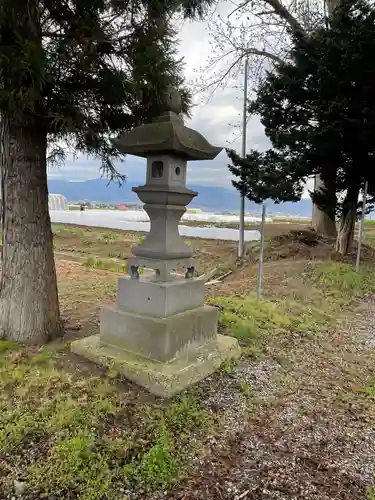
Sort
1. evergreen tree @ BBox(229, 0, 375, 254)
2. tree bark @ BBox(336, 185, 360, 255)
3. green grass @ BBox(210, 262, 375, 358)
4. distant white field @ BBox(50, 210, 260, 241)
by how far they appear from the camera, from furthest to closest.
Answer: distant white field @ BBox(50, 210, 260, 241)
tree bark @ BBox(336, 185, 360, 255)
evergreen tree @ BBox(229, 0, 375, 254)
green grass @ BBox(210, 262, 375, 358)

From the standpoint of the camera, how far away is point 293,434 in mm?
2229

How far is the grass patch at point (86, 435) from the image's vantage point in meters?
1.73

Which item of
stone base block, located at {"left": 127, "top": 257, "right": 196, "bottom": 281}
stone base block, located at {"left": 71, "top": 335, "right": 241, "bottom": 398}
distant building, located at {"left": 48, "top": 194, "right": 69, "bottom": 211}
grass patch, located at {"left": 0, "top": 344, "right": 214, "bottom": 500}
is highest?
distant building, located at {"left": 48, "top": 194, "right": 69, "bottom": 211}

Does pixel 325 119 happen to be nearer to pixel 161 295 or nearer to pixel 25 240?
pixel 161 295

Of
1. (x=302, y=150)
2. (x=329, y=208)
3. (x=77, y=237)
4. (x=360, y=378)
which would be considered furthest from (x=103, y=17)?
(x=77, y=237)

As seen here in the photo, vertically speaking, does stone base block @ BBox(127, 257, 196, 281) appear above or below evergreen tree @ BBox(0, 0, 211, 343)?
below

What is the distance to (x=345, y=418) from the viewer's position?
2.46 meters

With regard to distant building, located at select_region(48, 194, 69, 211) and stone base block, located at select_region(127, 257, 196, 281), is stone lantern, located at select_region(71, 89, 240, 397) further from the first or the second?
distant building, located at select_region(48, 194, 69, 211)

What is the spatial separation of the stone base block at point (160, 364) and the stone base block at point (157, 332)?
5 centimetres

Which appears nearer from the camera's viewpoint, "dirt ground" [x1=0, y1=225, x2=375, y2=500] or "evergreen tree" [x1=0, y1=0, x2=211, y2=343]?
"dirt ground" [x1=0, y1=225, x2=375, y2=500]

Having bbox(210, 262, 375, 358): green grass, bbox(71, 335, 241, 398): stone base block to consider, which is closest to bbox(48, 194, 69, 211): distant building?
bbox(210, 262, 375, 358): green grass

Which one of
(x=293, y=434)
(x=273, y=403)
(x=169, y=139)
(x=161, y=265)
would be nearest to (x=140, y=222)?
(x=161, y=265)

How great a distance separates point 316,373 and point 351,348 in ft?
2.83

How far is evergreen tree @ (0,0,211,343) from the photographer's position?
2320 mm
